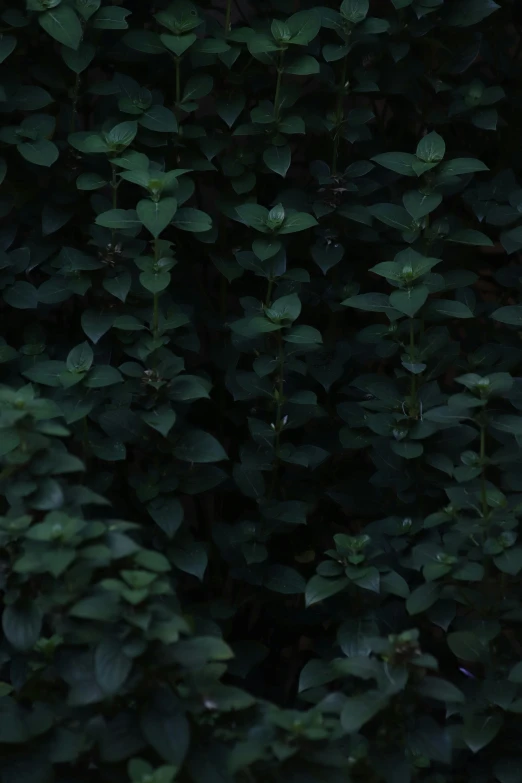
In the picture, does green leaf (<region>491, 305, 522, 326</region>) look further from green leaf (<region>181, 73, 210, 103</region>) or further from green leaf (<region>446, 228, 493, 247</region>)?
green leaf (<region>181, 73, 210, 103</region>)

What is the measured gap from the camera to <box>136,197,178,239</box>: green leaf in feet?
7.08

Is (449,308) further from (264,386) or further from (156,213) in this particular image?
(156,213)

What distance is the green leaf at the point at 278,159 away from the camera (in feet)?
8.02

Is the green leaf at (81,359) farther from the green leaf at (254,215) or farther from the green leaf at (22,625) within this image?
the green leaf at (22,625)

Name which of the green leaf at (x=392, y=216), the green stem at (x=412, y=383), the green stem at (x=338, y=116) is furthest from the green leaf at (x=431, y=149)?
the green stem at (x=412, y=383)

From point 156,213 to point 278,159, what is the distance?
403mm

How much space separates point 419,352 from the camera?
239cm

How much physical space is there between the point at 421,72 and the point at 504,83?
30 centimetres

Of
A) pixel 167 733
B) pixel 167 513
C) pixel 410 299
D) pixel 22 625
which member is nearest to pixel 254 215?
pixel 410 299

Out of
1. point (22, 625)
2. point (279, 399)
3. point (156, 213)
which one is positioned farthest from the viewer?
point (279, 399)

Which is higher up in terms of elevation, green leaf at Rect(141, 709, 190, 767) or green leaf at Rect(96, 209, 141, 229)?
green leaf at Rect(96, 209, 141, 229)

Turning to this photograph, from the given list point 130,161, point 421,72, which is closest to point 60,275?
point 130,161

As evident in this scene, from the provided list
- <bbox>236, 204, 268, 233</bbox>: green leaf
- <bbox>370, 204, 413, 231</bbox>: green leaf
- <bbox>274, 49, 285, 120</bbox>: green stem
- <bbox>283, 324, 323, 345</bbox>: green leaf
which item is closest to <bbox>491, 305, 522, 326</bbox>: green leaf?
<bbox>370, 204, 413, 231</bbox>: green leaf

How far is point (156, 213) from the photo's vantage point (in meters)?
2.18
